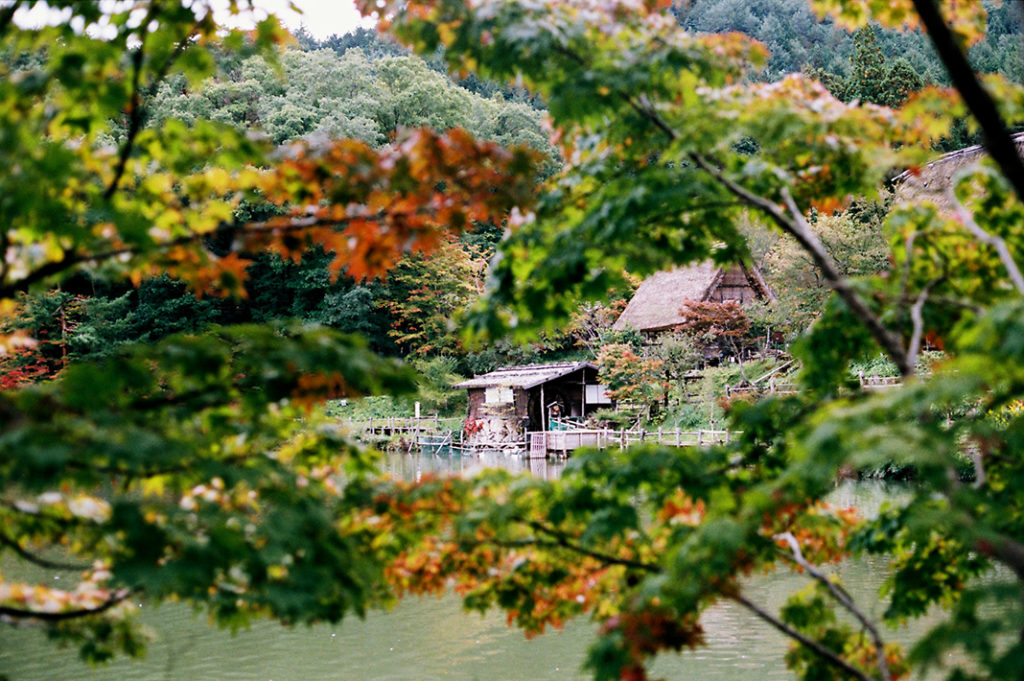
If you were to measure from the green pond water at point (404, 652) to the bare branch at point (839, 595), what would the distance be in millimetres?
3585

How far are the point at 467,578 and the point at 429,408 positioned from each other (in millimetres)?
30394

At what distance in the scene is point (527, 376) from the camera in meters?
28.0

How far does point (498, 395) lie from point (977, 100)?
84.7 feet

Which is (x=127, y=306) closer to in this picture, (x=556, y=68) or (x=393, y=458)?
(x=393, y=458)

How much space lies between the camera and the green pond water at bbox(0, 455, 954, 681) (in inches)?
277

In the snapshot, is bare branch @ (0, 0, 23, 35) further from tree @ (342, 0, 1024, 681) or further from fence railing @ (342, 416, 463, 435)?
fence railing @ (342, 416, 463, 435)

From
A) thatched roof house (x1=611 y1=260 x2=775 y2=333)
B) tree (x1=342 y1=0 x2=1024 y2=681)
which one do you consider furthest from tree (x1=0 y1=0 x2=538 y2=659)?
thatched roof house (x1=611 y1=260 x2=775 y2=333)

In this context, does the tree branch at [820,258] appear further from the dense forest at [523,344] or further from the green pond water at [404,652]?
the green pond water at [404,652]

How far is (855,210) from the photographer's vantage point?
2595 cm

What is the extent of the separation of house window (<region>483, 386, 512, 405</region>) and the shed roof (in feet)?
0.56

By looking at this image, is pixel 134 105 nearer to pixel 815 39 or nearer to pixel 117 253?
pixel 117 253

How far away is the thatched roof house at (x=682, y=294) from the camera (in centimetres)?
2623

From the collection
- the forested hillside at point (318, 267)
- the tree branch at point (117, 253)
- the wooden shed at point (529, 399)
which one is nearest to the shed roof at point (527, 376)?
the wooden shed at point (529, 399)

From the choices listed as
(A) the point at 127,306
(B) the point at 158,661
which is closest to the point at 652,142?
(B) the point at 158,661
